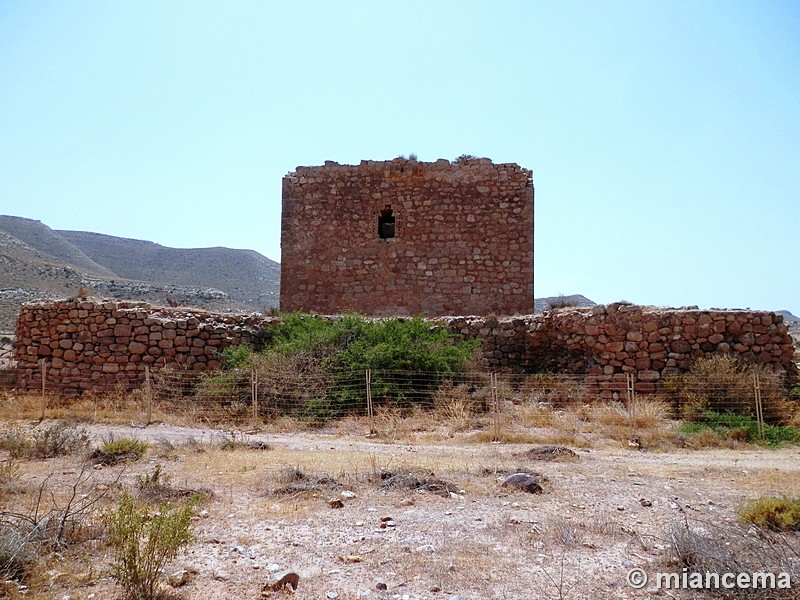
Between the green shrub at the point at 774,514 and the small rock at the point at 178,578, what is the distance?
425 cm

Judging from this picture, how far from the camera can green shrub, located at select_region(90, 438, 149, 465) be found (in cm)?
747

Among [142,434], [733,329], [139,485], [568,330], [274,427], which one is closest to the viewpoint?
[139,485]

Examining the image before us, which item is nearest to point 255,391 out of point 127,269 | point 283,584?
point 283,584

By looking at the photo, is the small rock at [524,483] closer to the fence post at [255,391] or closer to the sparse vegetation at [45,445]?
the sparse vegetation at [45,445]

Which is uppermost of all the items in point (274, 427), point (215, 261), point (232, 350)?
point (215, 261)

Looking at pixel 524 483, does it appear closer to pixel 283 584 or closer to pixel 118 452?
pixel 283 584

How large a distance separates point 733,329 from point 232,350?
9.89 meters

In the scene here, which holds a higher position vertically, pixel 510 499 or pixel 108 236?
pixel 108 236

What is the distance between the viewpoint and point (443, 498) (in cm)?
595

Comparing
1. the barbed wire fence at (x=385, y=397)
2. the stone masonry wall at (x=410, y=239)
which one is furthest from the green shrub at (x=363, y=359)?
the stone masonry wall at (x=410, y=239)

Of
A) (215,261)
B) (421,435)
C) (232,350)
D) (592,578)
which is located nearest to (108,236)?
(215,261)

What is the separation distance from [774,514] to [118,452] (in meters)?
6.93

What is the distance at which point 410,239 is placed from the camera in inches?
620

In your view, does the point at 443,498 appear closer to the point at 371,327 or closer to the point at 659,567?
the point at 659,567
